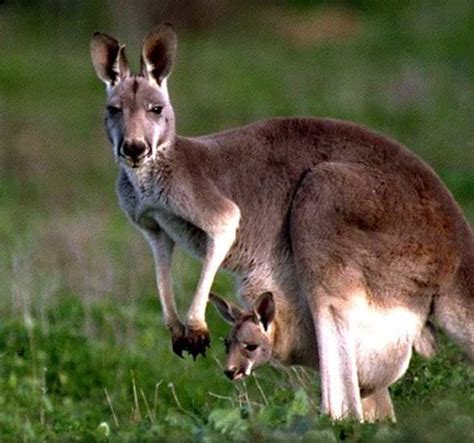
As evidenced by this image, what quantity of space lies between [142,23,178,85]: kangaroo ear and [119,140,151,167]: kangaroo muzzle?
559 mm

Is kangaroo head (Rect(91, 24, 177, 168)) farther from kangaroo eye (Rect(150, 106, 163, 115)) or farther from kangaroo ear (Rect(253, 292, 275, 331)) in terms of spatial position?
kangaroo ear (Rect(253, 292, 275, 331))

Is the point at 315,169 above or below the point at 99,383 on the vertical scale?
→ above

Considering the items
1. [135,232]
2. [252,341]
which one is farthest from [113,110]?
[135,232]

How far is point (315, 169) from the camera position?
893cm

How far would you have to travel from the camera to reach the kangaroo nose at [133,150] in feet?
27.9

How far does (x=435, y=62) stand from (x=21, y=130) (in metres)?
6.10

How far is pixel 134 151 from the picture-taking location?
8.52 meters

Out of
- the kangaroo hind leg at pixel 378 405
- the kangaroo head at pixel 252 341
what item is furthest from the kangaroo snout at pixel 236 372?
the kangaroo hind leg at pixel 378 405

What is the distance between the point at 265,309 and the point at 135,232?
793 centimetres

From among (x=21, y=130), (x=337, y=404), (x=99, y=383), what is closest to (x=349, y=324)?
(x=337, y=404)

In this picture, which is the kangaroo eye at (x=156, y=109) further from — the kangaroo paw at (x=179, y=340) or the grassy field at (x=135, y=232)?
the grassy field at (x=135, y=232)

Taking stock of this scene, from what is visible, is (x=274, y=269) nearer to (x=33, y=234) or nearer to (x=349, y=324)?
(x=349, y=324)

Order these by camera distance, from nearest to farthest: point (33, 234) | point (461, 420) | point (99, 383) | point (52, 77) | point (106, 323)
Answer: point (461, 420), point (99, 383), point (106, 323), point (33, 234), point (52, 77)

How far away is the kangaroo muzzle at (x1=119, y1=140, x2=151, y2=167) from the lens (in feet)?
27.9
